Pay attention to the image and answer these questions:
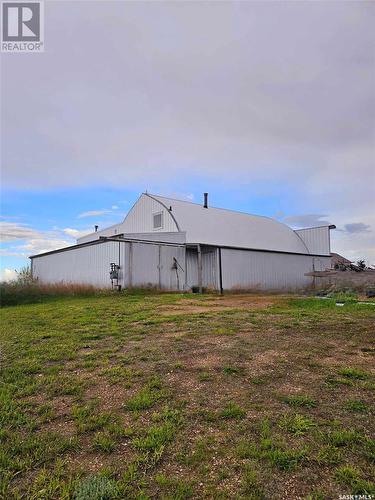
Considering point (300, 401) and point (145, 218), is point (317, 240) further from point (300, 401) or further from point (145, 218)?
point (300, 401)

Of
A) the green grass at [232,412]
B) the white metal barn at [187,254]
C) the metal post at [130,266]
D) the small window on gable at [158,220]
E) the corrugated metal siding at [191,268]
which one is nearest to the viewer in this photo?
the green grass at [232,412]

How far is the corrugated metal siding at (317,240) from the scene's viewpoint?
26.2 m

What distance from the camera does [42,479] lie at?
7.14ft

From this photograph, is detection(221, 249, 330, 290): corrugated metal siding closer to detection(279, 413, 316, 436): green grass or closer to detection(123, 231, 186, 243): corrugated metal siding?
detection(123, 231, 186, 243): corrugated metal siding

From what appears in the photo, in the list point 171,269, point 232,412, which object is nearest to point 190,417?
point 232,412

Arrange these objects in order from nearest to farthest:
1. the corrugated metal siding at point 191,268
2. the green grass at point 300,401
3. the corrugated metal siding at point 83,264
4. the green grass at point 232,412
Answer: the green grass at point 232,412, the green grass at point 300,401, the corrugated metal siding at point 83,264, the corrugated metal siding at point 191,268

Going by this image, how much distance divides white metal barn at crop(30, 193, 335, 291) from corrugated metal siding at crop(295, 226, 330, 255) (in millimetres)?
72

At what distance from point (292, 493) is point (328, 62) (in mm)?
9957

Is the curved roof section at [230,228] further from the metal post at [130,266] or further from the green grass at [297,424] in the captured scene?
the green grass at [297,424]

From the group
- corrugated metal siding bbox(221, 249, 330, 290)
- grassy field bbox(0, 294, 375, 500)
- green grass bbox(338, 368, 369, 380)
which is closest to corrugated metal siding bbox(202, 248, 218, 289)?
corrugated metal siding bbox(221, 249, 330, 290)

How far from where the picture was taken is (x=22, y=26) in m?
6.88

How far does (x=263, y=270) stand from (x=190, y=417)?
1834 cm

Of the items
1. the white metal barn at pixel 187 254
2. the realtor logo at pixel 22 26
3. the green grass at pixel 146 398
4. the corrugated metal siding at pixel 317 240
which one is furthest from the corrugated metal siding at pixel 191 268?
the green grass at pixel 146 398

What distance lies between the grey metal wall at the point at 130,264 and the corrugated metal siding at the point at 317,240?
13283 mm
